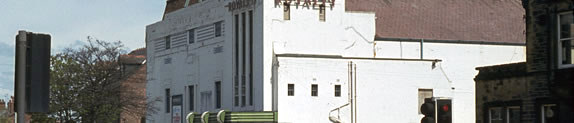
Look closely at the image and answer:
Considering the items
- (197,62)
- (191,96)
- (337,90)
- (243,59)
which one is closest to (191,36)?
(197,62)

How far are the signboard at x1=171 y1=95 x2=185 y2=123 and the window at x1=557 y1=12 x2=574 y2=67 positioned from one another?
38.8 m

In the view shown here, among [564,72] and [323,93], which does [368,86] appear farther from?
[564,72]

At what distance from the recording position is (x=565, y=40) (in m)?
29.2

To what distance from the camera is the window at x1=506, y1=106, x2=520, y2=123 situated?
109ft

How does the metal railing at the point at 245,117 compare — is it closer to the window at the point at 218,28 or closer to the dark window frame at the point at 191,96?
the window at the point at 218,28

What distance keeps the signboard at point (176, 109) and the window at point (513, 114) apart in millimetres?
34745

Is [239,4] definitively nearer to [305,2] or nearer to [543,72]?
[305,2]

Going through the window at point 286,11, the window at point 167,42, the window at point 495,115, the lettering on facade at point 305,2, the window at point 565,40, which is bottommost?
the window at point 495,115

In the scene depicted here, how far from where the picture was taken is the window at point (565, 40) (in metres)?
29.0

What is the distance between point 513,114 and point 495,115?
3.40 feet

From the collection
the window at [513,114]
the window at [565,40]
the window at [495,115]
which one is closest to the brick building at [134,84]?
the window at [495,115]

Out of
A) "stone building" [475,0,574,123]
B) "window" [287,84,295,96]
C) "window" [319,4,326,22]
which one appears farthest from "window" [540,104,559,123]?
"window" [319,4,326,22]

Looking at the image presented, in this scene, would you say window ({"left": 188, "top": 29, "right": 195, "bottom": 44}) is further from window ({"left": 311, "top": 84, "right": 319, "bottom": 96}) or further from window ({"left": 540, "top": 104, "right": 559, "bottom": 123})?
window ({"left": 540, "top": 104, "right": 559, "bottom": 123})

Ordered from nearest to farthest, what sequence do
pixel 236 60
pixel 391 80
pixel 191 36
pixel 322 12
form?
pixel 322 12
pixel 391 80
pixel 236 60
pixel 191 36
